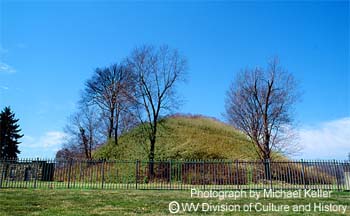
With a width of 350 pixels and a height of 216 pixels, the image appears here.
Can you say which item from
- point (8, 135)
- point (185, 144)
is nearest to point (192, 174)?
point (185, 144)

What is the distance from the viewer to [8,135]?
121 ft

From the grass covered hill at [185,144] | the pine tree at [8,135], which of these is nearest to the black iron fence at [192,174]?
the grass covered hill at [185,144]

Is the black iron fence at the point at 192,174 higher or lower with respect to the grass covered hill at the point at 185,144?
lower

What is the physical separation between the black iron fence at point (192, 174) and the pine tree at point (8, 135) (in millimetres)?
16165

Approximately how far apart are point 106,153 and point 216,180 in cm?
1316

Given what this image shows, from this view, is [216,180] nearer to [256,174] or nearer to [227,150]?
[256,174]

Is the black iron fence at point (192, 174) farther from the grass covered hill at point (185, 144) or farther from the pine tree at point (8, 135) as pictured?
the pine tree at point (8, 135)

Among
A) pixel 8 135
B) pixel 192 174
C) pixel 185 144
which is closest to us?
pixel 192 174

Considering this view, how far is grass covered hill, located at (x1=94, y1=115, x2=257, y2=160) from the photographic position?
24453 mm

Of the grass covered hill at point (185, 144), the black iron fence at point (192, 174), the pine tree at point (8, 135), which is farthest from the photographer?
the pine tree at point (8, 135)

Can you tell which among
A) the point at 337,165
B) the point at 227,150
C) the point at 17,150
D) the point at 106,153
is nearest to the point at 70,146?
the point at 17,150

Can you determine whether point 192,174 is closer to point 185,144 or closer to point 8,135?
point 185,144

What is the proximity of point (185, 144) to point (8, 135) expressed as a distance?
2704 centimetres

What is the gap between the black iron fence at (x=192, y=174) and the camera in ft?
52.8
